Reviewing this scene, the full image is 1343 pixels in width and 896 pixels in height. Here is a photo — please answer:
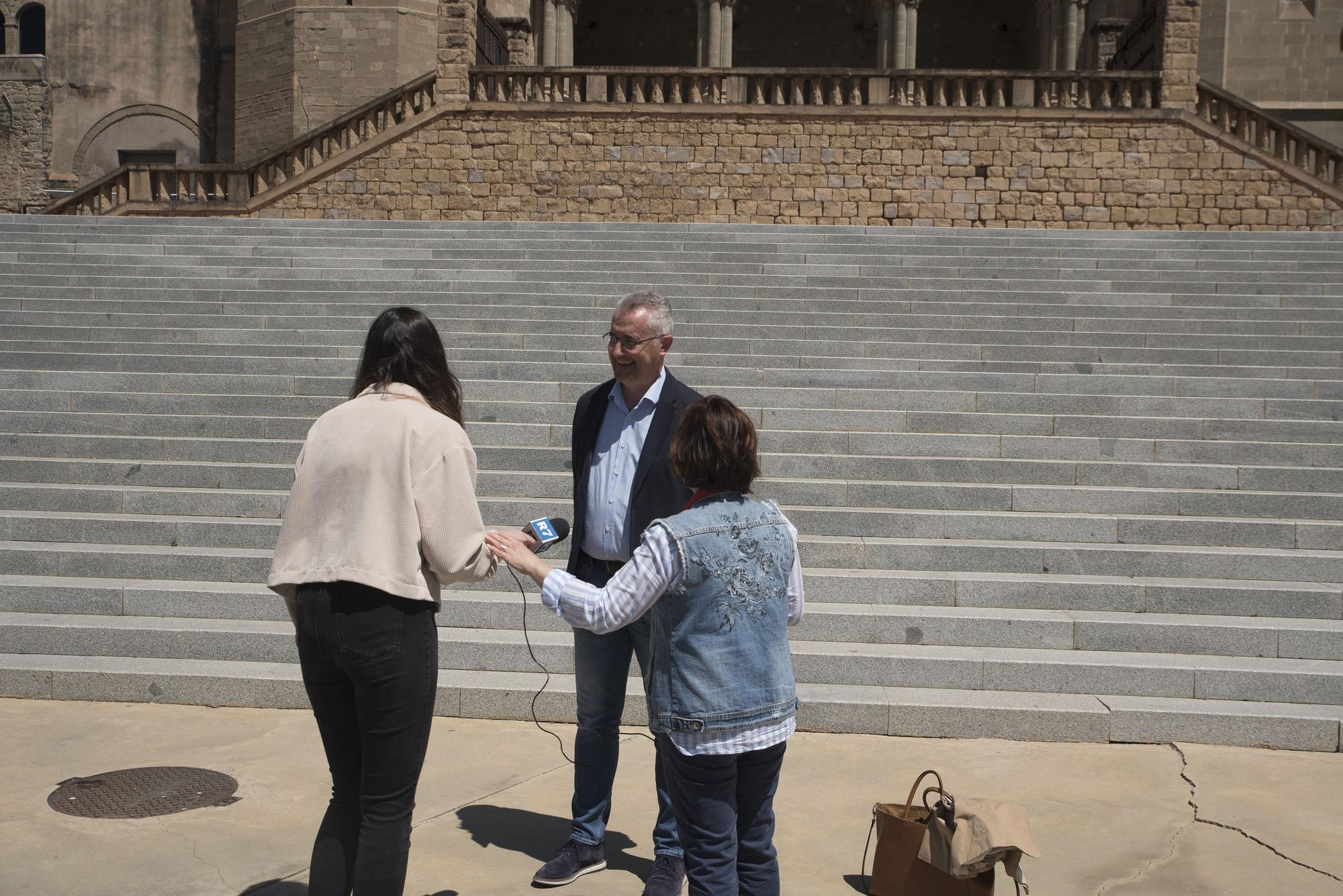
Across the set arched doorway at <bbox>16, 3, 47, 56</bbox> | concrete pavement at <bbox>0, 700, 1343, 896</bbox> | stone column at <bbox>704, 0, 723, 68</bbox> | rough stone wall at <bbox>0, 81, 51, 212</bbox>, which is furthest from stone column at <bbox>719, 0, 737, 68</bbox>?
concrete pavement at <bbox>0, 700, 1343, 896</bbox>

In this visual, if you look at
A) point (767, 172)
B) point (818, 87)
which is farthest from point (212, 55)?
point (818, 87)

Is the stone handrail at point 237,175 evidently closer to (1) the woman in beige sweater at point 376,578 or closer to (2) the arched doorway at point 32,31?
(2) the arched doorway at point 32,31

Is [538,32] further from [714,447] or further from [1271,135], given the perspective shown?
[714,447]

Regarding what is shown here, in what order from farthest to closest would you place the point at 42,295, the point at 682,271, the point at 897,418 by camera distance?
1. the point at 682,271
2. the point at 42,295
3. the point at 897,418

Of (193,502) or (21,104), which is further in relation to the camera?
(21,104)

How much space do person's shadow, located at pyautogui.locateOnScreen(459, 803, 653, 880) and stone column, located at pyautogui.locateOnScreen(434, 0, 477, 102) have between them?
15.6 metres

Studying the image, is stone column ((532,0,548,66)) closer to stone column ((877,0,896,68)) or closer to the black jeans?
stone column ((877,0,896,68))

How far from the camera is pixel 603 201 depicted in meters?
18.0

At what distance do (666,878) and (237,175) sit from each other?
15607 millimetres

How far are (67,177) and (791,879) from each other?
25.2 metres

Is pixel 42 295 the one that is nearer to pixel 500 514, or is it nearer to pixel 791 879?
pixel 500 514

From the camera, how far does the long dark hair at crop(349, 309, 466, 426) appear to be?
9.14 ft

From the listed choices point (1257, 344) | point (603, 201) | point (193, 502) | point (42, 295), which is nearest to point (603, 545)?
point (193, 502)

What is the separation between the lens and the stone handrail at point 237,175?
52.0 feet
